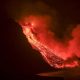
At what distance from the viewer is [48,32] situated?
456cm

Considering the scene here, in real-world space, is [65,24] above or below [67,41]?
above

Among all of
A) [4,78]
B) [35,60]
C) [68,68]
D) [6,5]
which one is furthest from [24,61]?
[6,5]

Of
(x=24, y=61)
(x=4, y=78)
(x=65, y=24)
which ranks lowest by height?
(x=4, y=78)

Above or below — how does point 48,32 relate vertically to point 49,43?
above

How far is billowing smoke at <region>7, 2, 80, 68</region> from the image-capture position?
4520 mm

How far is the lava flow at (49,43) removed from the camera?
4477 mm

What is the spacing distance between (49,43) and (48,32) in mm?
224

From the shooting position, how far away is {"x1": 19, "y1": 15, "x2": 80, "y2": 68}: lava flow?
4477mm

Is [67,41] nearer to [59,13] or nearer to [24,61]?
[59,13]

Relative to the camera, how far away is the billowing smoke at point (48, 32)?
452 centimetres

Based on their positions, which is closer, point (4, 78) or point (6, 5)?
point (4, 78)

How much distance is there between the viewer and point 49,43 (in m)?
4.55

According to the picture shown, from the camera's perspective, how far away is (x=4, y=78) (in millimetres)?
4344

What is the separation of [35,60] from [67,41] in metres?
0.77
